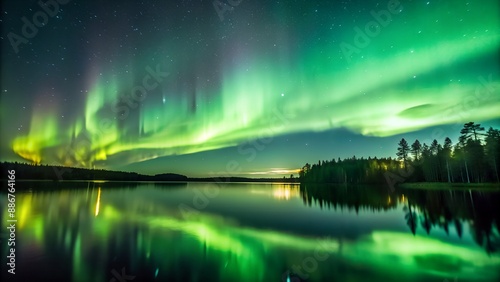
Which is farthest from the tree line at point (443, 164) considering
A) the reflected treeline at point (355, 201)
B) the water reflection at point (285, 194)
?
the water reflection at point (285, 194)

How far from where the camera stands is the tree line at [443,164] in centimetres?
5188

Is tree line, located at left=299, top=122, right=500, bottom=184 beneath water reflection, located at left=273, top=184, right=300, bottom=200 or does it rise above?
above

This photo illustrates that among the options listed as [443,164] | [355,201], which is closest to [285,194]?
[355,201]

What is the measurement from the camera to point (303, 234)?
656 inches

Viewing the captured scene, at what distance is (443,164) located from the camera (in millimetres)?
65250

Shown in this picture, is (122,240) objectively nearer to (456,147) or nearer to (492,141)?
(492,141)

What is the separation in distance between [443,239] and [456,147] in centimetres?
6235

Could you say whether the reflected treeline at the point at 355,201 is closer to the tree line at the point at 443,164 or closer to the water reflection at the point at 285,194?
the water reflection at the point at 285,194

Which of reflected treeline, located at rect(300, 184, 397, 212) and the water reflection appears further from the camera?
the water reflection

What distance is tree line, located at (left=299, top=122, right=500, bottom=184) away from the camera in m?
51.9

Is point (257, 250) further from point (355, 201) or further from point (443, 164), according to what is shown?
point (443, 164)

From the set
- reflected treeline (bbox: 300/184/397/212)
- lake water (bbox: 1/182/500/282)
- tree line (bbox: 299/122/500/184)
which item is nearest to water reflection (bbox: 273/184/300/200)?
reflected treeline (bbox: 300/184/397/212)

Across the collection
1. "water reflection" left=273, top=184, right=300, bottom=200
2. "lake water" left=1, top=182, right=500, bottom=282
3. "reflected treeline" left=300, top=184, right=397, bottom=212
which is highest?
"lake water" left=1, top=182, right=500, bottom=282

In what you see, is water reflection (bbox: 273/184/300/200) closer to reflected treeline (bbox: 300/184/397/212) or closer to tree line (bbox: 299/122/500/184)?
reflected treeline (bbox: 300/184/397/212)
